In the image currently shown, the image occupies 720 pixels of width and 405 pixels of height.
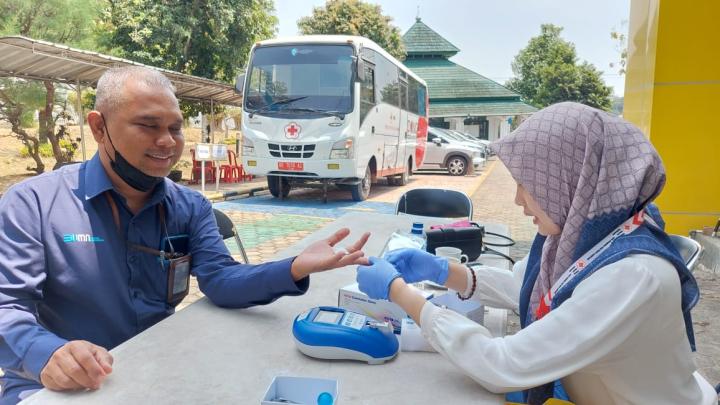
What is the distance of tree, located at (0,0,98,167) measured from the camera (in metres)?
11.2

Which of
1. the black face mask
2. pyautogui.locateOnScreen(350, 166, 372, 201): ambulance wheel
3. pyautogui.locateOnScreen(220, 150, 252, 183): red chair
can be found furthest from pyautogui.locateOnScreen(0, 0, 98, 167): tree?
the black face mask

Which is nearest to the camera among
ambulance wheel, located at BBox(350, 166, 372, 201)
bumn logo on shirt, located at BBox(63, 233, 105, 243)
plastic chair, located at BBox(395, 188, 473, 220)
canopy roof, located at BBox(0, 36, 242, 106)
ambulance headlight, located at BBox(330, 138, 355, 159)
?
bumn logo on shirt, located at BBox(63, 233, 105, 243)

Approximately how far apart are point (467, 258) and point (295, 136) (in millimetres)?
6764

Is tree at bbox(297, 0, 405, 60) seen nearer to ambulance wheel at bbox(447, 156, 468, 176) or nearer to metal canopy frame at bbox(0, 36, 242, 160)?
ambulance wheel at bbox(447, 156, 468, 176)

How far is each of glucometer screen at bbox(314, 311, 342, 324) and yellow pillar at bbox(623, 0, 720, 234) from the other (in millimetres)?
4681

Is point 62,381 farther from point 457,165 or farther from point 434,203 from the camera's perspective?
point 457,165

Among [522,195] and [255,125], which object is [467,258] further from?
[255,125]

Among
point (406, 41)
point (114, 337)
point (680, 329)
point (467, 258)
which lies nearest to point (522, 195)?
point (680, 329)

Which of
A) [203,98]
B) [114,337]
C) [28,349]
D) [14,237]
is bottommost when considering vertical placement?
[114,337]

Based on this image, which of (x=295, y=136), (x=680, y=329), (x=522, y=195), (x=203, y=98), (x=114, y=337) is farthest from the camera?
(x=203, y=98)

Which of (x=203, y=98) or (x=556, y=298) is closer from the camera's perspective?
(x=556, y=298)

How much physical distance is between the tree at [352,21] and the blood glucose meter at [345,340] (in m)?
25.7

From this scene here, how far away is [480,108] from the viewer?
2794cm

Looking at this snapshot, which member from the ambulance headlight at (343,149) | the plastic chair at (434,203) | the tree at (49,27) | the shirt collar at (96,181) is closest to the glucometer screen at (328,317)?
the shirt collar at (96,181)
